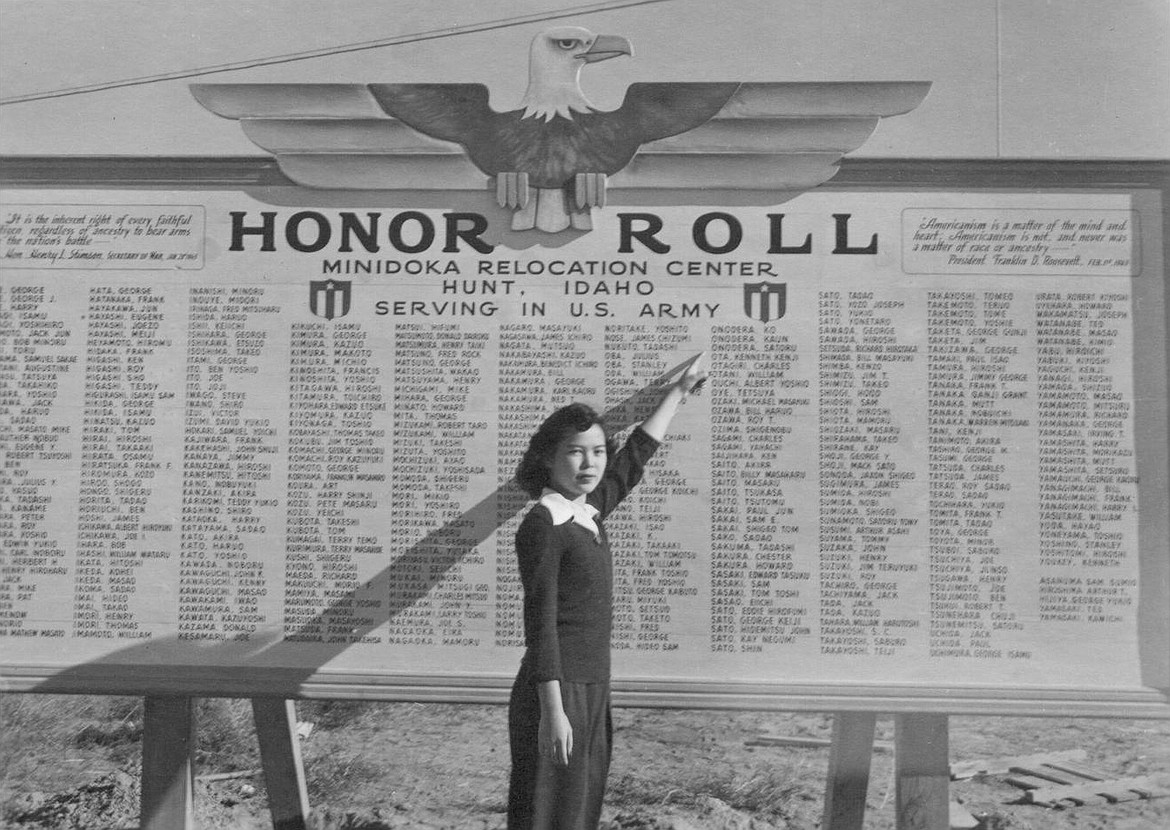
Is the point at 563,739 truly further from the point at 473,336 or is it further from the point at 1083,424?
the point at 1083,424

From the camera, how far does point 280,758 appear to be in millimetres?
3809

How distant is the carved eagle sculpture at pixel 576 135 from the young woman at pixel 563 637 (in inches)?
39.3

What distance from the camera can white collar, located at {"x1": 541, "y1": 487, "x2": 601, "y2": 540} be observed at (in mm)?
3154

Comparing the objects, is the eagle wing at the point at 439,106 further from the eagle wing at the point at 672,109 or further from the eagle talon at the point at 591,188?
the eagle wing at the point at 672,109

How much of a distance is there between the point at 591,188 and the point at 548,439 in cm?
106

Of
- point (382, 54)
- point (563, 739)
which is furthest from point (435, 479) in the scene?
point (382, 54)

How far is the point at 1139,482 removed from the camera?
3.60 m

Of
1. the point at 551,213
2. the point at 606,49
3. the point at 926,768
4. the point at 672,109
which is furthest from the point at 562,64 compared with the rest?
the point at 926,768

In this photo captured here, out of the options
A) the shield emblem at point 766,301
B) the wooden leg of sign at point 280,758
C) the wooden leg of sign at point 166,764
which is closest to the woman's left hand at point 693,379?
the shield emblem at point 766,301

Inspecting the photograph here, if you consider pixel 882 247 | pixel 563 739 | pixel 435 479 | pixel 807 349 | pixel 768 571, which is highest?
pixel 882 247

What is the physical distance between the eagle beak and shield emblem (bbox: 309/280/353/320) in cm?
126

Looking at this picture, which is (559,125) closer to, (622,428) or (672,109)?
(672,109)

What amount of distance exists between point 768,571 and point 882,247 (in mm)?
1285

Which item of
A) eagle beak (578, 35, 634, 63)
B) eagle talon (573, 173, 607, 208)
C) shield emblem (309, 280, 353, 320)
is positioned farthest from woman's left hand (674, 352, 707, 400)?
shield emblem (309, 280, 353, 320)
